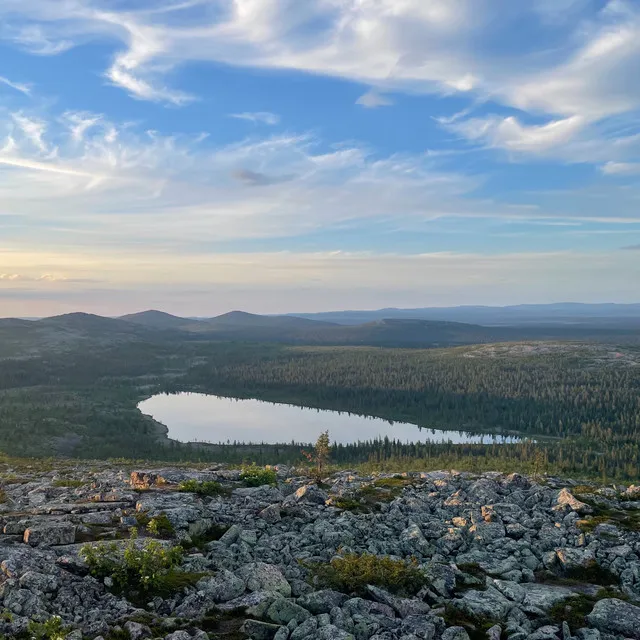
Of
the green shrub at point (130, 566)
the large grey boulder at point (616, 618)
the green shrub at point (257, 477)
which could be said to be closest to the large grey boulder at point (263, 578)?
the green shrub at point (130, 566)

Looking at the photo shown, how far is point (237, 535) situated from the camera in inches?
729

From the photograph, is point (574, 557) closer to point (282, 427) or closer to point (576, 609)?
point (576, 609)

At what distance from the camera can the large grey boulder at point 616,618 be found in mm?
13852

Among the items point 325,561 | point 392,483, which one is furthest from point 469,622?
point 392,483

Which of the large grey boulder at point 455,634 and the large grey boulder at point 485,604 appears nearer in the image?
the large grey boulder at point 455,634

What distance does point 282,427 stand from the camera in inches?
6535

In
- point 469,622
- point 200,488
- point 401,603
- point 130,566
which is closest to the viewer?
point 469,622

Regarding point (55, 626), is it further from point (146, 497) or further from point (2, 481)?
point (2, 481)

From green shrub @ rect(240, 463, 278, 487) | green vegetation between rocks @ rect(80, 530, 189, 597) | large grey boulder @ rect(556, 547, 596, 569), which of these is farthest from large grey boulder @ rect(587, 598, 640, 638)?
green shrub @ rect(240, 463, 278, 487)

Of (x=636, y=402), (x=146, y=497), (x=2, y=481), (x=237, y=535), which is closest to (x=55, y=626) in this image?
(x=237, y=535)

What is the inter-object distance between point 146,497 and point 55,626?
39.7 ft

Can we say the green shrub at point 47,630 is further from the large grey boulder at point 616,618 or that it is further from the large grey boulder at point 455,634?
the large grey boulder at point 616,618

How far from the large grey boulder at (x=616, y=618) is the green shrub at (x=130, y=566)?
41.0 feet

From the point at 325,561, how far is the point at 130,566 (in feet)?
22.0
